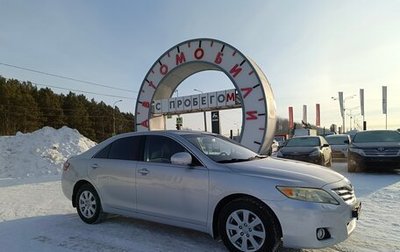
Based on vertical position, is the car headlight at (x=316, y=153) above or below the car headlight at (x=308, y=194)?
below

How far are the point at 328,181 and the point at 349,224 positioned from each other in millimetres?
548

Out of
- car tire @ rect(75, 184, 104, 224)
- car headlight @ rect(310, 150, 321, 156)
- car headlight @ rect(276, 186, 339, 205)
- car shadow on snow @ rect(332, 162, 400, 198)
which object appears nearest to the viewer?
car headlight @ rect(276, 186, 339, 205)

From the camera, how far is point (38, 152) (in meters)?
15.9

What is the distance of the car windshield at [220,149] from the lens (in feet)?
17.4

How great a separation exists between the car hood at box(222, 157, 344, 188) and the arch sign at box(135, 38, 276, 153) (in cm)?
858

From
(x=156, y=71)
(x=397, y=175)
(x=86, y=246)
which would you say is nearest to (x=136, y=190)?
(x=86, y=246)

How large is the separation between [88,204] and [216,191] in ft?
8.85

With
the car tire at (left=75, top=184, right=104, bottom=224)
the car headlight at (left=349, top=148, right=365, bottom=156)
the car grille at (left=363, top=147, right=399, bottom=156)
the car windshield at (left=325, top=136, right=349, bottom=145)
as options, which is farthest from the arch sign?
the car tire at (left=75, top=184, right=104, bottom=224)

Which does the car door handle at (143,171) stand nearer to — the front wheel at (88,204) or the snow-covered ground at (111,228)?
the snow-covered ground at (111,228)

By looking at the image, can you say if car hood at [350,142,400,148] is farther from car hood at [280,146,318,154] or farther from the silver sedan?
the silver sedan

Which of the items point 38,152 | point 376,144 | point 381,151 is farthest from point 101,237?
point 38,152

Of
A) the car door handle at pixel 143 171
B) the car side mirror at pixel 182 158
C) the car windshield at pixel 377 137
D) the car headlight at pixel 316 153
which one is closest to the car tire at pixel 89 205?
the car door handle at pixel 143 171

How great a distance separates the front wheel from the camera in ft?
20.6

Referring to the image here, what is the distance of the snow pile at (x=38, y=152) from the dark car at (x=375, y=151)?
1081 centimetres
